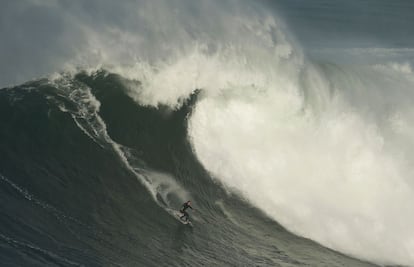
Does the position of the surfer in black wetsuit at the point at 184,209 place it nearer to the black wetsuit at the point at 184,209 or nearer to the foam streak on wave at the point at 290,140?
the black wetsuit at the point at 184,209

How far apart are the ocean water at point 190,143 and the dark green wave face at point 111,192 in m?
0.04

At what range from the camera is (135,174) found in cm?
1602

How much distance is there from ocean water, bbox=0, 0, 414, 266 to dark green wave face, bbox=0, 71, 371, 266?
43mm

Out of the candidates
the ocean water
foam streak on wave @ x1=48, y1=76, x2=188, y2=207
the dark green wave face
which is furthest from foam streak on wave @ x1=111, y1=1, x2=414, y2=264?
foam streak on wave @ x1=48, y1=76, x2=188, y2=207

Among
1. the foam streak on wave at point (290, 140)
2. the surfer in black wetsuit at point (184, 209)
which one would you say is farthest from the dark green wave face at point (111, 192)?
→ the foam streak on wave at point (290, 140)

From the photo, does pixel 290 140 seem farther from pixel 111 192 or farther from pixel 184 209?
pixel 111 192

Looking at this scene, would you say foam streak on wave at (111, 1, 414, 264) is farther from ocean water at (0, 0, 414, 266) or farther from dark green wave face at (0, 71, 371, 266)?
dark green wave face at (0, 71, 371, 266)

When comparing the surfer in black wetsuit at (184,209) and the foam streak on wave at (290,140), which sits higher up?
the foam streak on wave at (290,140)

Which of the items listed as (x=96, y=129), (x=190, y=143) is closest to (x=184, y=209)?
(x=96, y=129)

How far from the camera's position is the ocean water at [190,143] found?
14.3m

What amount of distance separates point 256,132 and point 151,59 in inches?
155

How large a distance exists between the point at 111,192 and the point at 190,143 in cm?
390

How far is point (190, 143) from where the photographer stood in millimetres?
18453

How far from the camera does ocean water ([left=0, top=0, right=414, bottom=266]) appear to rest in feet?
46.9
